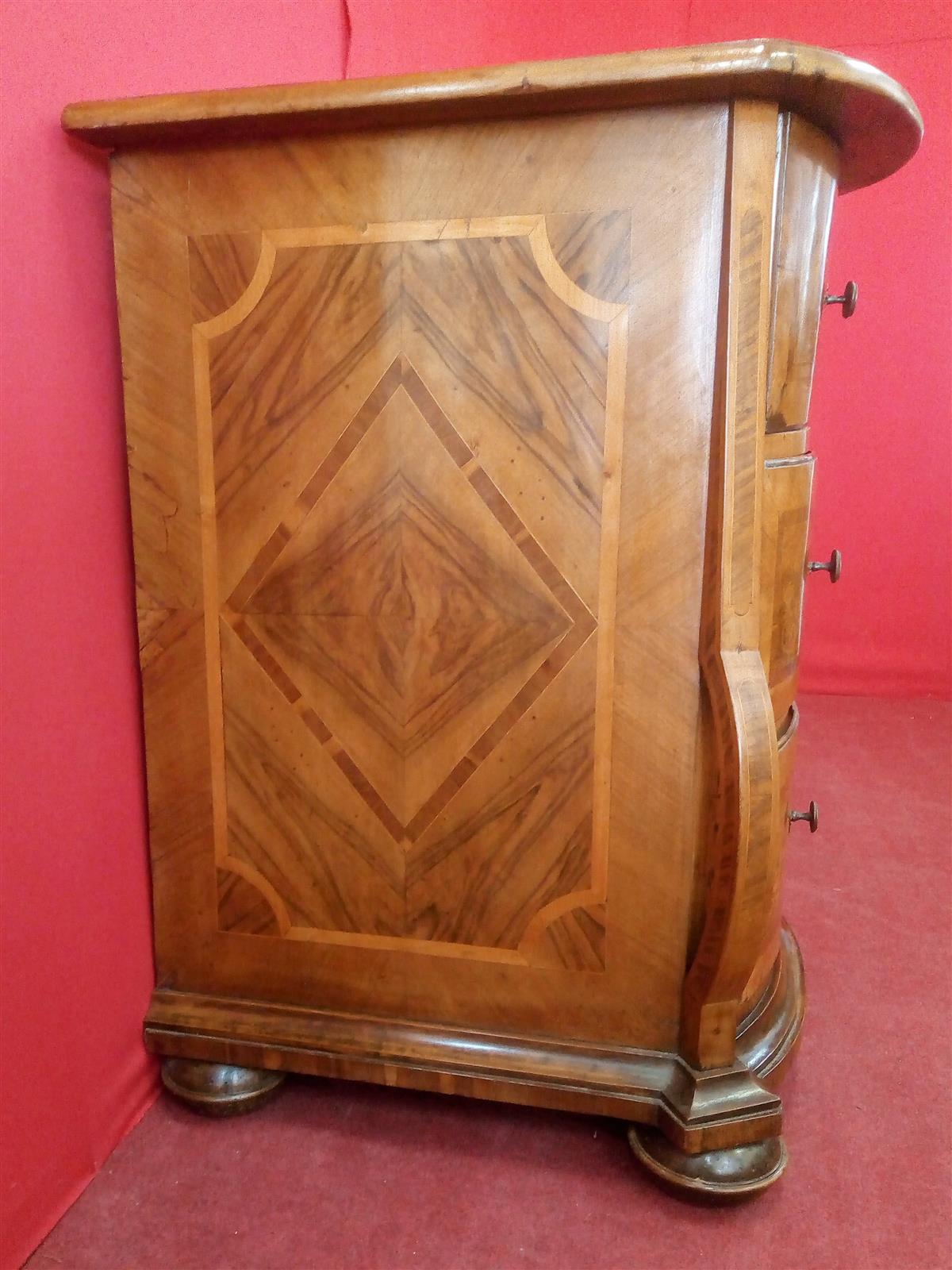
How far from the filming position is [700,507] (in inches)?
43.2

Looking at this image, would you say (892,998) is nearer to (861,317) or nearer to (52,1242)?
(52,1242)

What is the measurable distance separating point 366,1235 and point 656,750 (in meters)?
0.64

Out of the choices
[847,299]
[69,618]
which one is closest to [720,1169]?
[69,618]

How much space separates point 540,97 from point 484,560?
484mm

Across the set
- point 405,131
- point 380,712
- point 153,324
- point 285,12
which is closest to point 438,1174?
point 380,712

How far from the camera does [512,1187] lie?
3.93 ft

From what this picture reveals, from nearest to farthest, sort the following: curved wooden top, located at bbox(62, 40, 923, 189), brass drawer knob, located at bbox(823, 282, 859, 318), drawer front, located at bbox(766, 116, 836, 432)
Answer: curved wooden top, located at bbox(62, 40, 923, 189) → drawer front, located at bbox(766, 116, 836, 432) → brass drawer knob, located at bbox(823, 282, 859, 318)

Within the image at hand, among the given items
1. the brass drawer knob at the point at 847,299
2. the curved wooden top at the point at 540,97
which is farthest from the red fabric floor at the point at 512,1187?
the curved wooden top at the point at 540,97

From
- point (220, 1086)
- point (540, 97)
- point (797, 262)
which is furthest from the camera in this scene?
point (220, 1086)

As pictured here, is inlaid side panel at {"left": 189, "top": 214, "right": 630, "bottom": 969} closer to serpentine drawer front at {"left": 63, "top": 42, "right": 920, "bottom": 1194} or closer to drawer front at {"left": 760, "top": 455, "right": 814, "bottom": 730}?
serpentine drawer front at {"left": 63, "top": 42, "right": 920, "bottom": 1194}

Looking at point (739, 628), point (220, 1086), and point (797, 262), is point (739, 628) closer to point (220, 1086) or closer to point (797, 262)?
point (797, 262)

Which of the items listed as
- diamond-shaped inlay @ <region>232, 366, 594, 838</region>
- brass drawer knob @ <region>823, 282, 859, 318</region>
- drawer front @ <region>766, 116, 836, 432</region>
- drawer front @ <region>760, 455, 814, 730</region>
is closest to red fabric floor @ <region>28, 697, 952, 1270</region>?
diamond-shaped inlay @ <region>232, 366, 594, 838</region>

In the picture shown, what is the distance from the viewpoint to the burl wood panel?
3.54 ft

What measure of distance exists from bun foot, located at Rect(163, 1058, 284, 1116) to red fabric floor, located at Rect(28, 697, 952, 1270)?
24 millimetres
